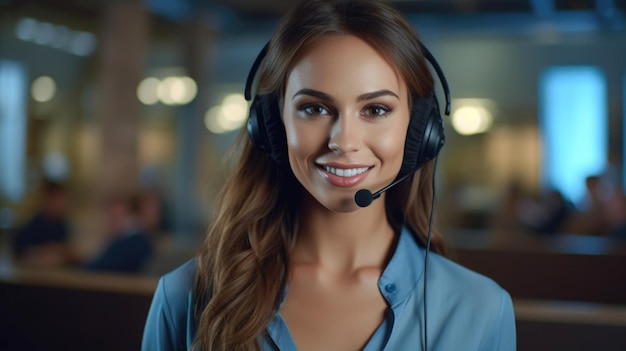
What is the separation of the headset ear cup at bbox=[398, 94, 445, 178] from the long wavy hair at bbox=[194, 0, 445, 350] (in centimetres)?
3

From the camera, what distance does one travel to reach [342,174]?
3.58 ft

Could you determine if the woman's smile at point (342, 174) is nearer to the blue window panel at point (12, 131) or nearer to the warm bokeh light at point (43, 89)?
the blue window panel at point (12, 131)

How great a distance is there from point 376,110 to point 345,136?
0.08 meters

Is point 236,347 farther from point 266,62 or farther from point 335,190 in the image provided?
point 266,62

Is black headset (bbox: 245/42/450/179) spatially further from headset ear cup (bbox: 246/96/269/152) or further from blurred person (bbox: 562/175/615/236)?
blurred person (bbox: 562/175/615/236)

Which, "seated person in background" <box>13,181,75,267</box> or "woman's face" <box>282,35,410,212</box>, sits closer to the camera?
"woman's face" <box>282,35,410,212</box>

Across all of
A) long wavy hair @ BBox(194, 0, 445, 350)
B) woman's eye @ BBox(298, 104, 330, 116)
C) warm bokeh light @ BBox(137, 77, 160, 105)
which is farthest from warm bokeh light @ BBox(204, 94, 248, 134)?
woman's eye @ BBox(298, 104, 330, 116)

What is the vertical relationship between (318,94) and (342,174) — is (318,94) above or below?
above

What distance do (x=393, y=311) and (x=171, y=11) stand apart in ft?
30.4

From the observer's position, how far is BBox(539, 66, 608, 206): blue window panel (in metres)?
9.98

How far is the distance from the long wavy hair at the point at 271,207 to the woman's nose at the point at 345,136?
0.13 m

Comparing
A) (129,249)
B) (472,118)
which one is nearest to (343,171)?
(129,249)

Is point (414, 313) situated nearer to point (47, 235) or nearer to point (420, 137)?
point (420, 137)

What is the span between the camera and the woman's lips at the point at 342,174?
3.57 ft
